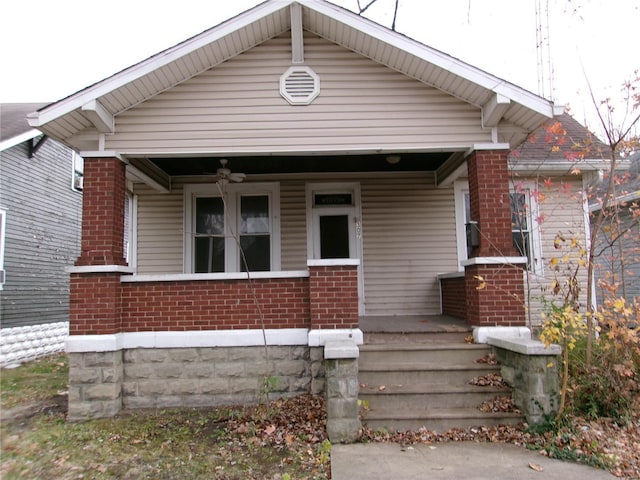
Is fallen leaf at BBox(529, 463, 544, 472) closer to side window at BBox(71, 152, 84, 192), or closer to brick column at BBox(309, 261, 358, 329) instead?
brick column at BBox(309, 261, 358, 329)

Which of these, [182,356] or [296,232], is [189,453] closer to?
[182,356]

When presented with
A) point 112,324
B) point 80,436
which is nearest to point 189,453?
point 80,436

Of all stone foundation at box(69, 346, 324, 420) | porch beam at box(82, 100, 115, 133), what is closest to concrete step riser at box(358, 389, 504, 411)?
stone foundation at box(69, 346, 324, 420)

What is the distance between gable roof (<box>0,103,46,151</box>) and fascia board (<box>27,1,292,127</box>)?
17.9 feet

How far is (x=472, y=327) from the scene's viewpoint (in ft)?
19.2

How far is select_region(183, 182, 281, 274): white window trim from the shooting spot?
812 cm

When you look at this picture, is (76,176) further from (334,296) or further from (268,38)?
(334,296)

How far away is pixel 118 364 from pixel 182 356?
782 millimetres

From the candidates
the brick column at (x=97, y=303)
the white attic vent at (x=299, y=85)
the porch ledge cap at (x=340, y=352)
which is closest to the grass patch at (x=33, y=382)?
the brick column at (x=97, y=303)

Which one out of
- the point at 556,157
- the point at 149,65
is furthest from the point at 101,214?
the point at 556,157

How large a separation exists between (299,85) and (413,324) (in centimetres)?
378

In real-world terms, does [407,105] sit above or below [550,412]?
above

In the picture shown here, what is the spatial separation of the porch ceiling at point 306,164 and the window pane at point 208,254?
1247mm

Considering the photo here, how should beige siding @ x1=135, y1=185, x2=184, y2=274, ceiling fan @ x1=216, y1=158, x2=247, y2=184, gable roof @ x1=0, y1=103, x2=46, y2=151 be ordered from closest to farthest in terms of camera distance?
ceiling fan @ x1=216, y1=158, x2=247, y2=184
beige siding @ x1=135, y1=185, x2=184, y2=274
gable roof @ x1=0, y1=103, x2=46, y2=151
